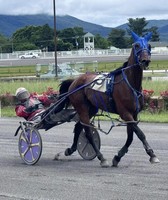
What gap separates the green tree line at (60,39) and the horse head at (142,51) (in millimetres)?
84874

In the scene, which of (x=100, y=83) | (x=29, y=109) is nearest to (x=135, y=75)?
(x=100, y=83)

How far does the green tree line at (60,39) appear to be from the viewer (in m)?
97.9

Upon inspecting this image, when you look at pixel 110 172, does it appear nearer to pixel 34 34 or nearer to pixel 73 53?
pixel 73 53

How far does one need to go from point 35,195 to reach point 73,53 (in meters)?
76.6

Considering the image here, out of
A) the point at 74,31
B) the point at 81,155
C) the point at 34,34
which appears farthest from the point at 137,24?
the point at 81,155

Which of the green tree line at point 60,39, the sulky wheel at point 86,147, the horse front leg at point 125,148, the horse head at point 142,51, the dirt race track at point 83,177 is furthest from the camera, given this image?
the green tree line at point 60,39

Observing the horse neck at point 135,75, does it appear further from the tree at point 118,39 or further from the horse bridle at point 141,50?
the tree at point 118,39

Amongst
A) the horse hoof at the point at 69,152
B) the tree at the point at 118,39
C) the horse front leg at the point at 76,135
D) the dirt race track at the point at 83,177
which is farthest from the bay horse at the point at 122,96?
the tree at the point at 118,39

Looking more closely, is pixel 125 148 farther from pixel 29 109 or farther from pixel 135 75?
pixel 29 109

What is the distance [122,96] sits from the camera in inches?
399

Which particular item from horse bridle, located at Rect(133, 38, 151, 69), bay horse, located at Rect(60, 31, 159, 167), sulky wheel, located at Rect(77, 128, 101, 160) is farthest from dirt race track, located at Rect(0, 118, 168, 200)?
horse bridle, located at Rect(133, 38, 151, 69)

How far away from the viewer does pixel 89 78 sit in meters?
10.9

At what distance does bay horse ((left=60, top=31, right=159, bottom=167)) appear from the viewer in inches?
389

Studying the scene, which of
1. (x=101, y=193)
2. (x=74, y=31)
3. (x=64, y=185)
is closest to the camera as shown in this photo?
(x=101, y=193)
